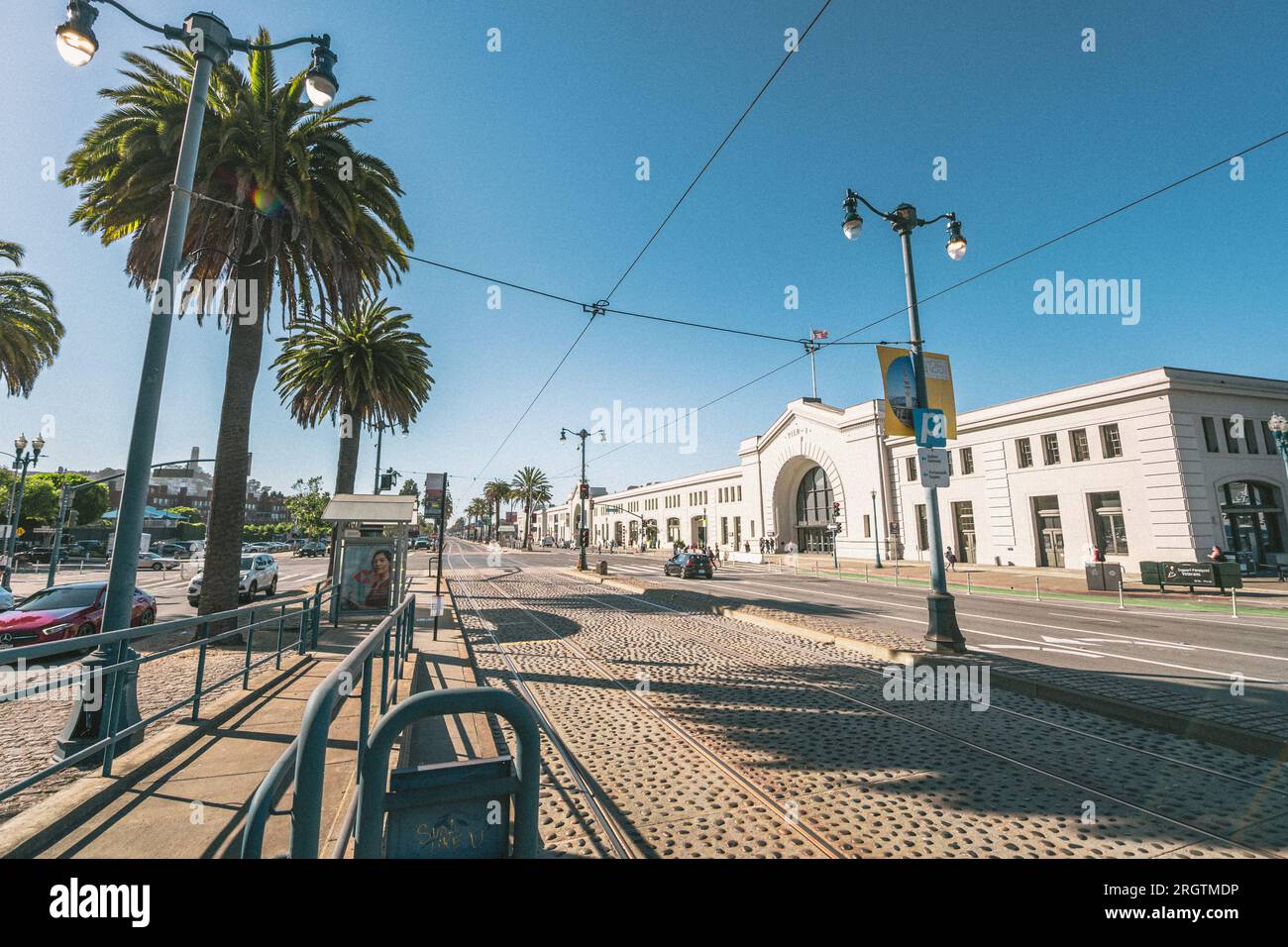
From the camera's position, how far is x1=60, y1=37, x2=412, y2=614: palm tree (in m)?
11.8

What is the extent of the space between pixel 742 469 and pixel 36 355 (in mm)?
57456

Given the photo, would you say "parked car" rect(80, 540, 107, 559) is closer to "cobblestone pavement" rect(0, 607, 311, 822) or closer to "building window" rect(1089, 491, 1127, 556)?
"cobblestone pavement" rect(0, 607, 311, 822)

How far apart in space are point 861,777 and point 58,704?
1107 cm

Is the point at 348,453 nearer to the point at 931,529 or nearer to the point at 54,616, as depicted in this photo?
the point at 54,616

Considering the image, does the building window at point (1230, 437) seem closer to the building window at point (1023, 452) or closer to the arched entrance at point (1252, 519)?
the arched entrance at point (1252, 519)

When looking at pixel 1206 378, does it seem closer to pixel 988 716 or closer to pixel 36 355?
pixel 988 716

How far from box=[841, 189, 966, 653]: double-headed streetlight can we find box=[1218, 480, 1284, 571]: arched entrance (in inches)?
1228

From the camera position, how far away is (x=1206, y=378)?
98.5 ft

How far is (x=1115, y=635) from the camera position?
13414 mm

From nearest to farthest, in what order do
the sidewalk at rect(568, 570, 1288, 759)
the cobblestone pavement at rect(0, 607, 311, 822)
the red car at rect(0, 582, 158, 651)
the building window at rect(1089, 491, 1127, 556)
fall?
the cobblestone pavement at rect(0, 607, 311, 822)
the sidewalk at rect(568, 570, 1288, 759)
the red car at rect(0, 582, 158, 651)
the building window at rect(1089, 491, 1127, 556)

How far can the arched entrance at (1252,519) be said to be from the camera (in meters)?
29.7

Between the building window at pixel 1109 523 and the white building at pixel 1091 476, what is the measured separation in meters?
0.06

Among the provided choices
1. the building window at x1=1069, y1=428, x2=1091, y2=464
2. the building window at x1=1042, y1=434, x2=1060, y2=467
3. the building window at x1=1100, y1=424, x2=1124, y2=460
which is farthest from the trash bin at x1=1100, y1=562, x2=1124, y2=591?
the building window at x1=1042, y1=434, x2=1060, y2=467

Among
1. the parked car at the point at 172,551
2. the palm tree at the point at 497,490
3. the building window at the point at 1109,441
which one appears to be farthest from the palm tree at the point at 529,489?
the building window at the point at 1109,441
